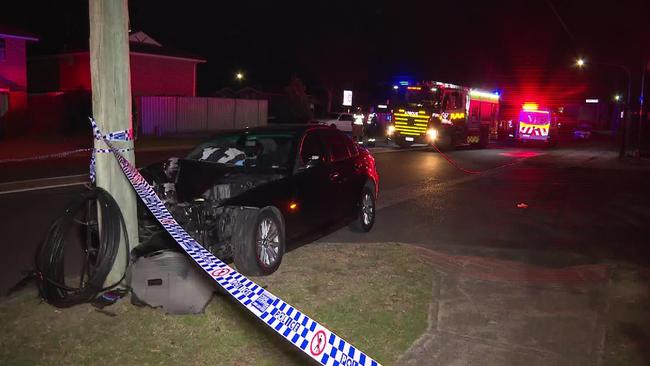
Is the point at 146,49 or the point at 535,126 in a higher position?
the point at 146,49

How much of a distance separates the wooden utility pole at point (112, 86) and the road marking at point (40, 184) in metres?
7.33

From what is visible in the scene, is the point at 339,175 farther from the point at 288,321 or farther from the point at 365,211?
the point at 288,321

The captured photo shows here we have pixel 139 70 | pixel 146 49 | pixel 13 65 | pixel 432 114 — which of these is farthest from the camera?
pixel 146 49

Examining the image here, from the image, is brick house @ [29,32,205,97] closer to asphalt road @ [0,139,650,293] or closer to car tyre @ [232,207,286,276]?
asphalt road @ [0,139,650,293]

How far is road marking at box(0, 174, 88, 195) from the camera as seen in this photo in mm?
11734

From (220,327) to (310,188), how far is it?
2549 millimetres

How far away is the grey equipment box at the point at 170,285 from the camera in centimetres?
480

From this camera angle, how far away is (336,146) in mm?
7773

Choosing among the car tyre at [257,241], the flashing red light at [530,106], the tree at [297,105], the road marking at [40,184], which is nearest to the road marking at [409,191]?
the car tyre at [257,241]

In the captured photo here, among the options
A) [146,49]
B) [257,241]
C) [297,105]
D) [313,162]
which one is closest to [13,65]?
[146,49]

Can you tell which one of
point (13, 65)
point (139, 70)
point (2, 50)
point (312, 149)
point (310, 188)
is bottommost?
point (310, 188)

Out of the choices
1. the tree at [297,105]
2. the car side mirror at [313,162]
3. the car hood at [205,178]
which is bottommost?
the car hood at [205,178]

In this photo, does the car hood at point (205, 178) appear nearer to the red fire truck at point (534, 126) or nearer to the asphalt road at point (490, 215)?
the asphalt road at point (490, 215)

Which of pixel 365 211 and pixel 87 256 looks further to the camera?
pixel 365 211
